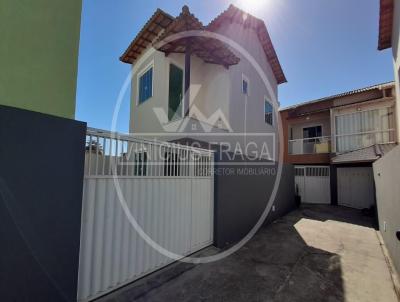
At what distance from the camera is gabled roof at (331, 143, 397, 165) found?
972 centimetres

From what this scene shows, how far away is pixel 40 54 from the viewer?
3.94 meters

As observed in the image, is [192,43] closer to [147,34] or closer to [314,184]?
[147,34]

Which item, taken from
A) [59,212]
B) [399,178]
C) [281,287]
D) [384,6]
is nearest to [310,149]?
[384,6]

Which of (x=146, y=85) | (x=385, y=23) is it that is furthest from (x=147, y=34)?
(x=385, y=23)

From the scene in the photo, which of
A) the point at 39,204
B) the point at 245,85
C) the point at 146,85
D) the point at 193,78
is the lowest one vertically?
the point at 39,204

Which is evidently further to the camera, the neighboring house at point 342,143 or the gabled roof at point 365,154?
the neighboring house at point 342,143

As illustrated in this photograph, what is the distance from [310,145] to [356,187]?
374 cm

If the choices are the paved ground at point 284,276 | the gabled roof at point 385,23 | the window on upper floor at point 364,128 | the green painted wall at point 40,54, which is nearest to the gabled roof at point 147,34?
the green painted wall at point 40,54

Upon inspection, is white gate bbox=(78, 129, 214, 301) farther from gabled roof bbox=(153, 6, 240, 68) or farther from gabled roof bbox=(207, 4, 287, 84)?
gabled roof bbox=(207, 4, 287, 84)

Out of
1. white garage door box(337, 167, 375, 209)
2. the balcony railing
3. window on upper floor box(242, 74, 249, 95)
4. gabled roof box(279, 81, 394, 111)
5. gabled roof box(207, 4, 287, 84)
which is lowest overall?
white garage door box(337, 167, 375, 209)

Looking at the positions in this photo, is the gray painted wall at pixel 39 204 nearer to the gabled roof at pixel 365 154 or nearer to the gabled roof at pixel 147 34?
the gabled roof at pixel 147 34

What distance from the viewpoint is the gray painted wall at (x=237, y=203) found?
5.42 m

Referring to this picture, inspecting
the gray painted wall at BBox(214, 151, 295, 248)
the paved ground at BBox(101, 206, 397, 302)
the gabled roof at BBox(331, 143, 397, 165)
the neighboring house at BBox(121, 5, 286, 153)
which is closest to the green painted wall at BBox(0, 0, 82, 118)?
the neighboring house at BBox(121, 5, 286, 153)

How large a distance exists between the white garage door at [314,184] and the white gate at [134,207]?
11378 millimetres
